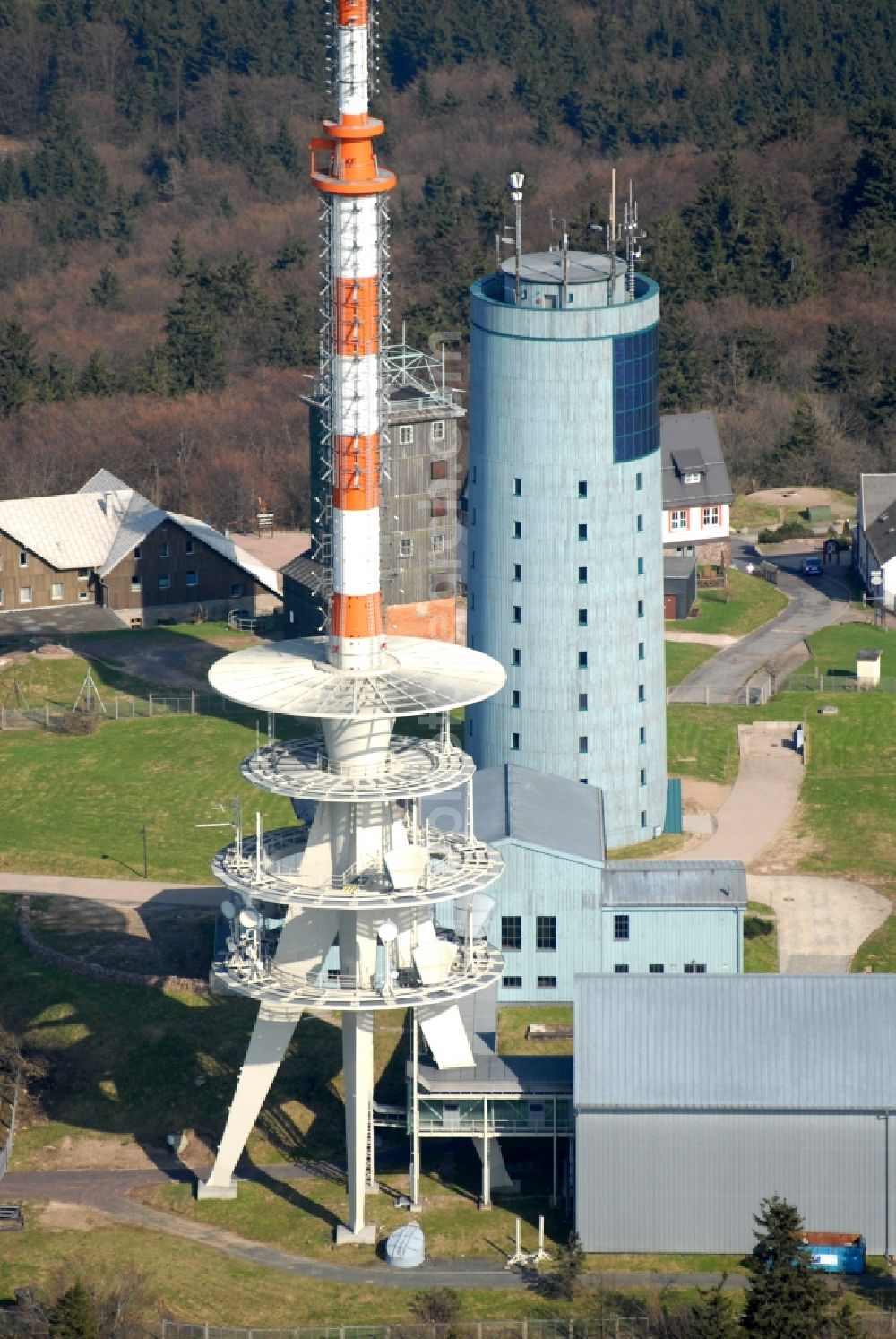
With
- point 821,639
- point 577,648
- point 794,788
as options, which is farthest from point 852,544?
point 577,648

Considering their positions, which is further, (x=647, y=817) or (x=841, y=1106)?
(x=647, y=817)

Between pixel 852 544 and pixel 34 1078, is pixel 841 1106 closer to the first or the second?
pixel 34 1078

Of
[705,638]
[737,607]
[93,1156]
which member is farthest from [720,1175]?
[737,607]

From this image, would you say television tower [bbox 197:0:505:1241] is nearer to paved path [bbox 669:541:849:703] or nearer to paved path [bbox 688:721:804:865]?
paved path [bbox 688:721:804:865]

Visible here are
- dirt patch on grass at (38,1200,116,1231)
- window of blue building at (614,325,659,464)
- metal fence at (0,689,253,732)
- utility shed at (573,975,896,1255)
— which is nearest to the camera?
utility shed at (573,975,896,1255)

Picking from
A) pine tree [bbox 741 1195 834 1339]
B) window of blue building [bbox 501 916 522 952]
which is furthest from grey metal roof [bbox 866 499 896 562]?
pine tree [bbox 741 1195 834 1339]

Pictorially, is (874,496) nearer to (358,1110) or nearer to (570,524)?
(570,524)

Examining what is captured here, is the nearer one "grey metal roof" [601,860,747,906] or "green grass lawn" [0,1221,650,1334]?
"green grass lawn" [0,1221,650,1334]
